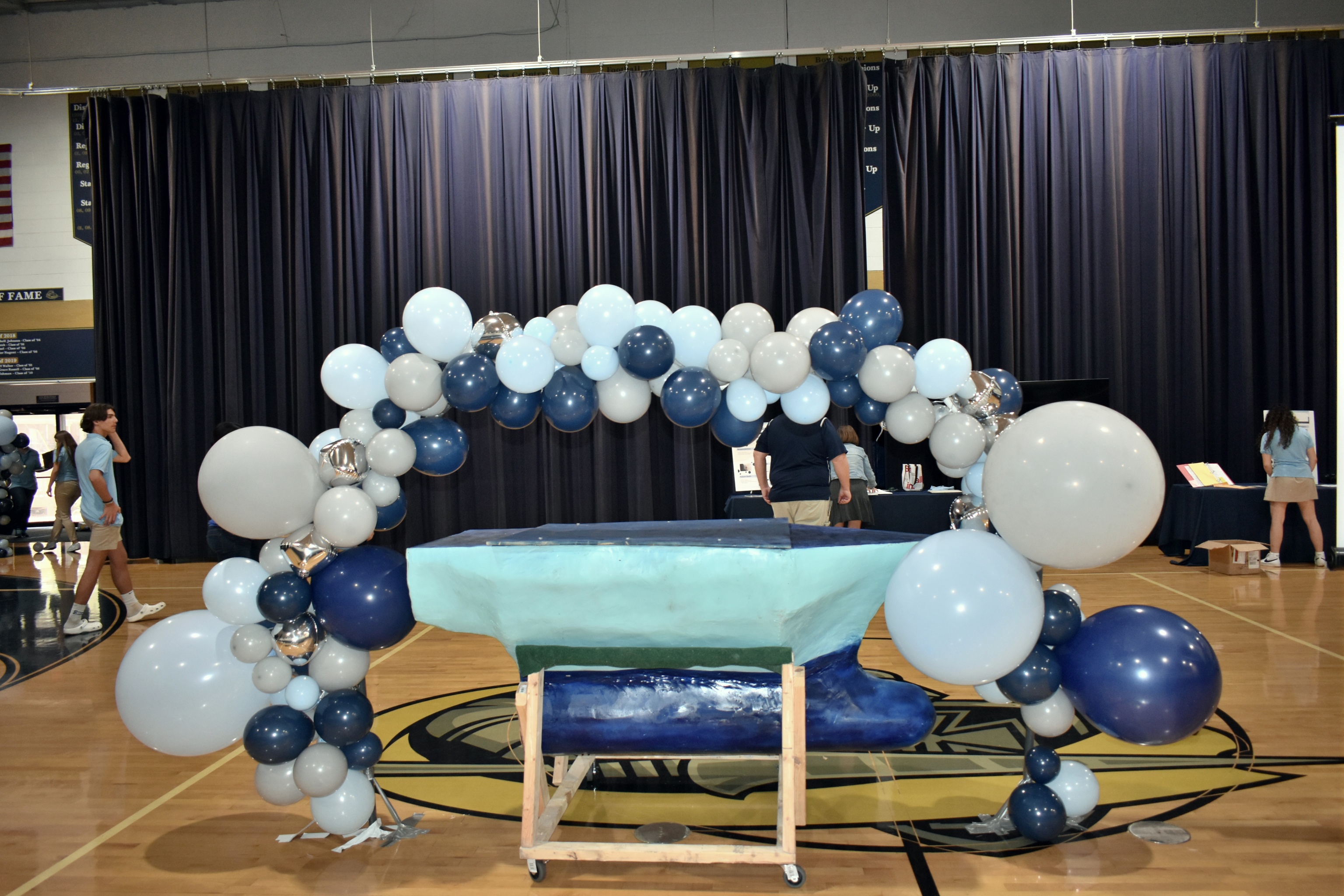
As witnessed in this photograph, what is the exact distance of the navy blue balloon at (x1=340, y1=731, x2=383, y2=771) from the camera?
100 inches

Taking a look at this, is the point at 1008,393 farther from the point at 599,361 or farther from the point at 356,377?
the point at 356,377

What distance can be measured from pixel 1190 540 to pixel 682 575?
627cm

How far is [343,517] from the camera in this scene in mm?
2574

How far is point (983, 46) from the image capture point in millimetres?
8117

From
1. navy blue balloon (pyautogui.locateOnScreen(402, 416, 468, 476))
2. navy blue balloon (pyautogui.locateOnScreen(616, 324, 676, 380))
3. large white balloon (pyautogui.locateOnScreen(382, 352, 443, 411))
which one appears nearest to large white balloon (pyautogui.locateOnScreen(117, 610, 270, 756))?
navy blue balloon (pyautogui.locateOnScreen(402, 416, 468, 476))

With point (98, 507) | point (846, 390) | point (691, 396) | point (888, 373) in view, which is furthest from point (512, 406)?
point (98, 507)

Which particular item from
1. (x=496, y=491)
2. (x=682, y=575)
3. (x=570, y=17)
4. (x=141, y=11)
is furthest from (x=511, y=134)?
(x=682, y=575)

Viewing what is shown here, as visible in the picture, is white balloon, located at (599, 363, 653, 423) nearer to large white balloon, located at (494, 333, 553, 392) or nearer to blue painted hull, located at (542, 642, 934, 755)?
large white balloon, located at (494, 333, 553, 392)

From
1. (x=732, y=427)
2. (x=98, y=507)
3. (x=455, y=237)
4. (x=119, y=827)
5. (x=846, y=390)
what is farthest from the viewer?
(x=455, y=237)

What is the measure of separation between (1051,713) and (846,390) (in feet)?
3.81

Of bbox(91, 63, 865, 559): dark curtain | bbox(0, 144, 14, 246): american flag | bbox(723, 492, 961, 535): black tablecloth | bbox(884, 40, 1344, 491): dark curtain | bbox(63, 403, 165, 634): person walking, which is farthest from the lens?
bbox(0, 144, 14, 246): american flag

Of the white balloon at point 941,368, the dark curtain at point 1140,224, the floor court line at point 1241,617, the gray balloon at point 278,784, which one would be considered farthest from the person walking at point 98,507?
the floor court line at point 1241,617

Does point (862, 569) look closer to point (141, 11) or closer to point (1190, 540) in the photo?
point (1190, 540)

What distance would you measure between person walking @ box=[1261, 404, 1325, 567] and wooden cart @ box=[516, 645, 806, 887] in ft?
18.3
